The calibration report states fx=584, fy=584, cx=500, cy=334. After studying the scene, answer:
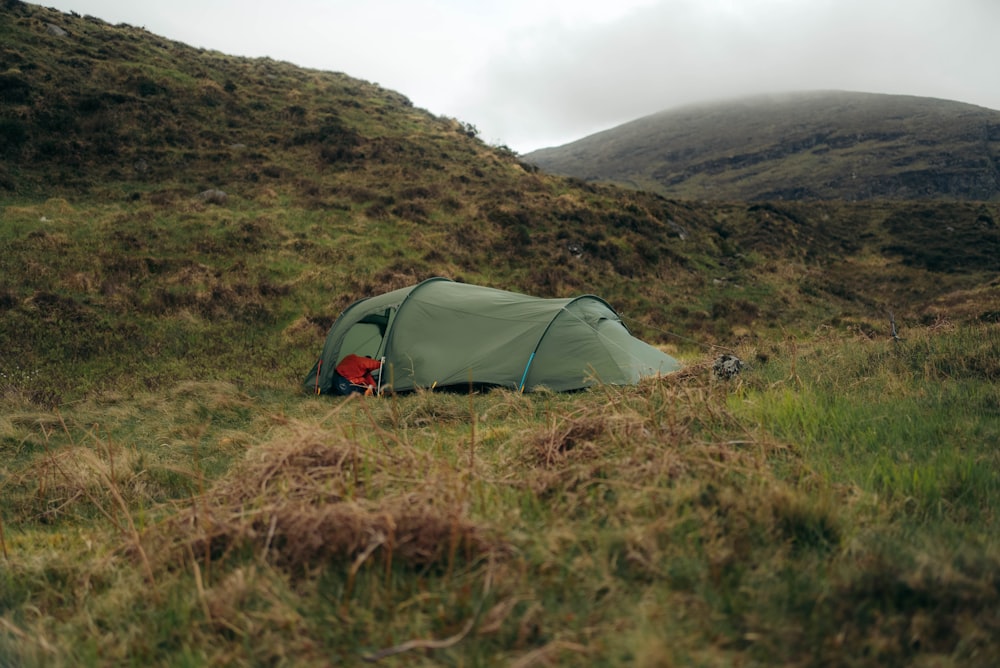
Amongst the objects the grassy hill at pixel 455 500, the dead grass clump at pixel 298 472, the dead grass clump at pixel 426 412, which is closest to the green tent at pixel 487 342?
the dead grass clump at pixel 426 412

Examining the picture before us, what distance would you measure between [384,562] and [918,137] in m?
99.7

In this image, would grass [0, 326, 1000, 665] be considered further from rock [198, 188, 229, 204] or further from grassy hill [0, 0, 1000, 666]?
rock [198, 188, 229, 204]

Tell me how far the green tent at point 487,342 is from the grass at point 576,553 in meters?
4.85

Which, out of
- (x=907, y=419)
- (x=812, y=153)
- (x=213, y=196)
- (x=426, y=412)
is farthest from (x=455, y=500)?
(x=812, y=153)

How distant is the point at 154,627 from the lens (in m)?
2.46

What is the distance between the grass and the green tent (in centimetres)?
485

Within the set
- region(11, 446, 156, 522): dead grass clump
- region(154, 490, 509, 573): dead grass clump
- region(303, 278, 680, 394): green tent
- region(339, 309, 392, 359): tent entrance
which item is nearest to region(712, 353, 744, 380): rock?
region(303, 278, 680, 394): green tent

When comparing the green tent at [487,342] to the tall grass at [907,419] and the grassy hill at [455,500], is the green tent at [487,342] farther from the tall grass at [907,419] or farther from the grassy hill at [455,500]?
the tall grass at [907,419]

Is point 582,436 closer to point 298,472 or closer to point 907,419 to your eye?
point 298,472

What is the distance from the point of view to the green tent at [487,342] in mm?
9164

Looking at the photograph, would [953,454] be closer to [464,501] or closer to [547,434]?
[547,434]

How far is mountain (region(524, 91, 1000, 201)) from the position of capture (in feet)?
216

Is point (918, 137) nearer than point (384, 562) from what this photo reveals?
No

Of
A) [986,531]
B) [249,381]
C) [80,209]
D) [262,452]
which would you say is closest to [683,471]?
[986,531]
